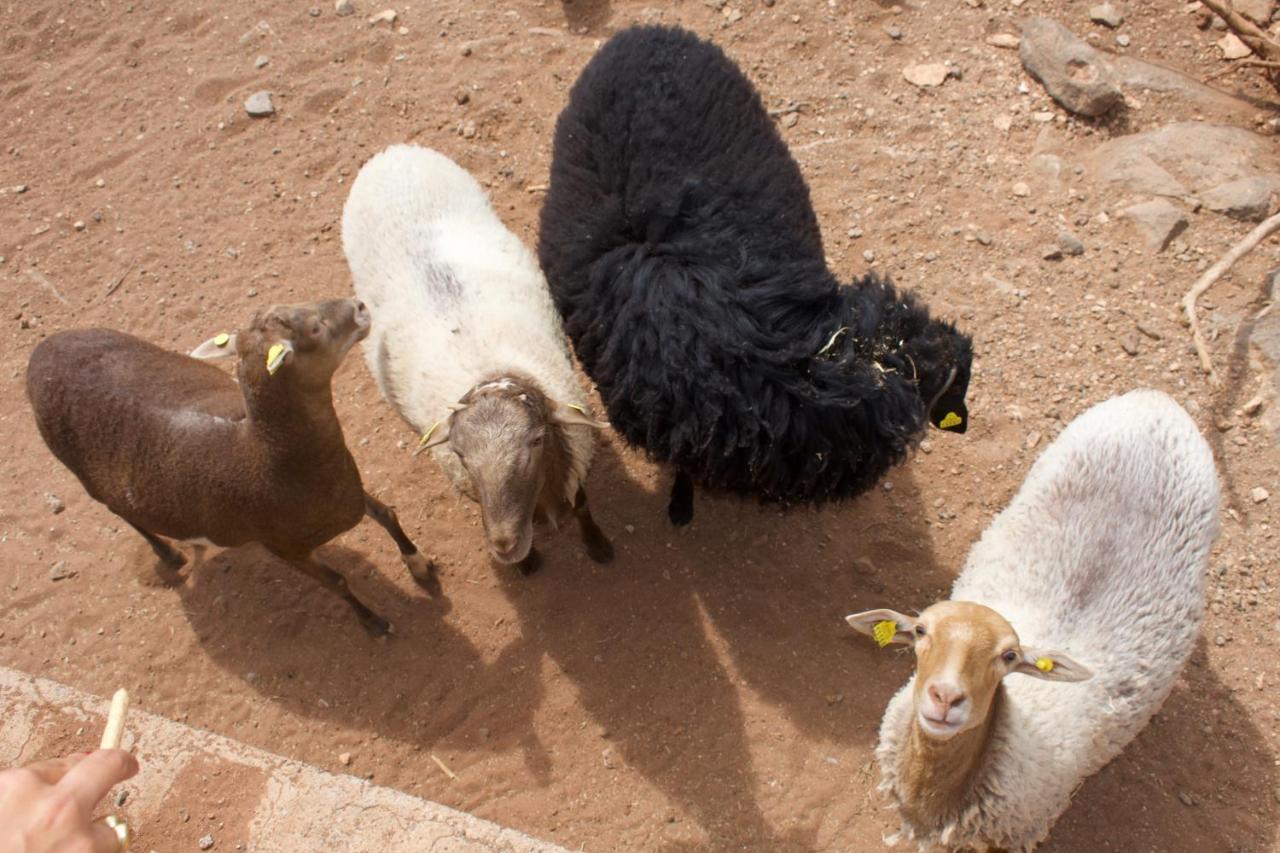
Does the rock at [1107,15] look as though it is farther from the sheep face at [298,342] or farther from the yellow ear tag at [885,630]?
the sheep face at [298,342]

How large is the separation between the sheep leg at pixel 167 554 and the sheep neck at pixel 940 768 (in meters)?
4.33

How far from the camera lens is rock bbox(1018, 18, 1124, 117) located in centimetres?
622

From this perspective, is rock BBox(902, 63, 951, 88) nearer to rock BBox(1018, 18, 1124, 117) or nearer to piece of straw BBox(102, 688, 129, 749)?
rock BBox(1018, 18, 1124, 117)

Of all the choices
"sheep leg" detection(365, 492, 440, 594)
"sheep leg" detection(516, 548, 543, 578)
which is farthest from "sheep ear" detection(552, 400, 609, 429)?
"sheep leg" detection(365, 492, 440, 594)

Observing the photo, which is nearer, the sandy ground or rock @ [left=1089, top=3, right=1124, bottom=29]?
the sandy ground

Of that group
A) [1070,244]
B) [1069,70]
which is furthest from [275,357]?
[1069,70]

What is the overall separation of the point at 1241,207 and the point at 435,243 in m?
5.39

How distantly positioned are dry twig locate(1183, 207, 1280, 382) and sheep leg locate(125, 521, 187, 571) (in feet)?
21.2

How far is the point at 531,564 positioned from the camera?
507 cm

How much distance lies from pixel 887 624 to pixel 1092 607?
3.93ft

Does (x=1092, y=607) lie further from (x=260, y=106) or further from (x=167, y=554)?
(x=260, y=106)

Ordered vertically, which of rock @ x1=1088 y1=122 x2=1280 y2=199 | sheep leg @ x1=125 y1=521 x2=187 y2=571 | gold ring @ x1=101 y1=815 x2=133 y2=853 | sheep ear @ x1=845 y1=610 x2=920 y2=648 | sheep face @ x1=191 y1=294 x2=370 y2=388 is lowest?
sheep leg @ x1=125 y1=521 x2=187 y2=571

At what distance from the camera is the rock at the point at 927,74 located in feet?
21.6

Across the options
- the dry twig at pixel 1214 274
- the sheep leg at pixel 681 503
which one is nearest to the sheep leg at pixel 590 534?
the sheep leg at pixel 681 503
